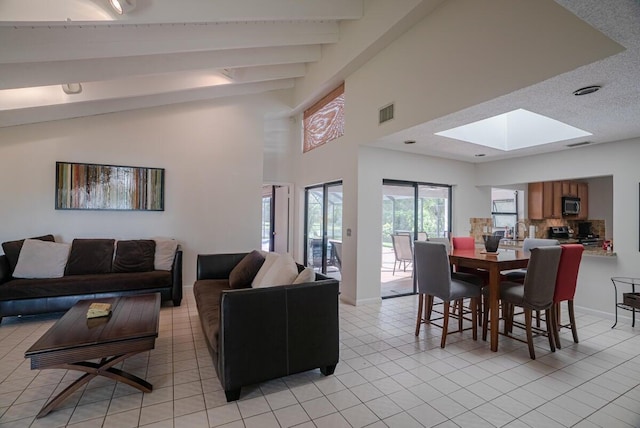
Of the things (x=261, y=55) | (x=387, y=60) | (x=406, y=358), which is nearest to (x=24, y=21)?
(x=261, y=55)

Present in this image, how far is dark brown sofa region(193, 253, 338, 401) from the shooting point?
2039 millimetres

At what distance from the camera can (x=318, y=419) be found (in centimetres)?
191

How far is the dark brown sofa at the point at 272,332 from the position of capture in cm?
204

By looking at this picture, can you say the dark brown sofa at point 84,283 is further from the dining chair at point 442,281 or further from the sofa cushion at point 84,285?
the dining chair at point 442,281

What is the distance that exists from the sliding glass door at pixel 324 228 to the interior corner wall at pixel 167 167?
3.74 feet

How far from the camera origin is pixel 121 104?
4551 millimetres

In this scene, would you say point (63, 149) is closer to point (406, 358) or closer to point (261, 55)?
point (261, 55)

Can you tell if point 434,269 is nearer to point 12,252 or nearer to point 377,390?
point 377,390

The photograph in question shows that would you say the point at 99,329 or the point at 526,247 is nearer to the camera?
the point at 99,329

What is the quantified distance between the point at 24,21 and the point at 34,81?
1.26 metres

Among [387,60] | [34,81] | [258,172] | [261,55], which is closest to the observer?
[34,81]

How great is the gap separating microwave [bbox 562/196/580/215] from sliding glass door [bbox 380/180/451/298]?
2047 millimetres

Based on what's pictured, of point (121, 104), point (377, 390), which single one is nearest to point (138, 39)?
point (121, 104)

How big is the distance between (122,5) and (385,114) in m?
2.84
